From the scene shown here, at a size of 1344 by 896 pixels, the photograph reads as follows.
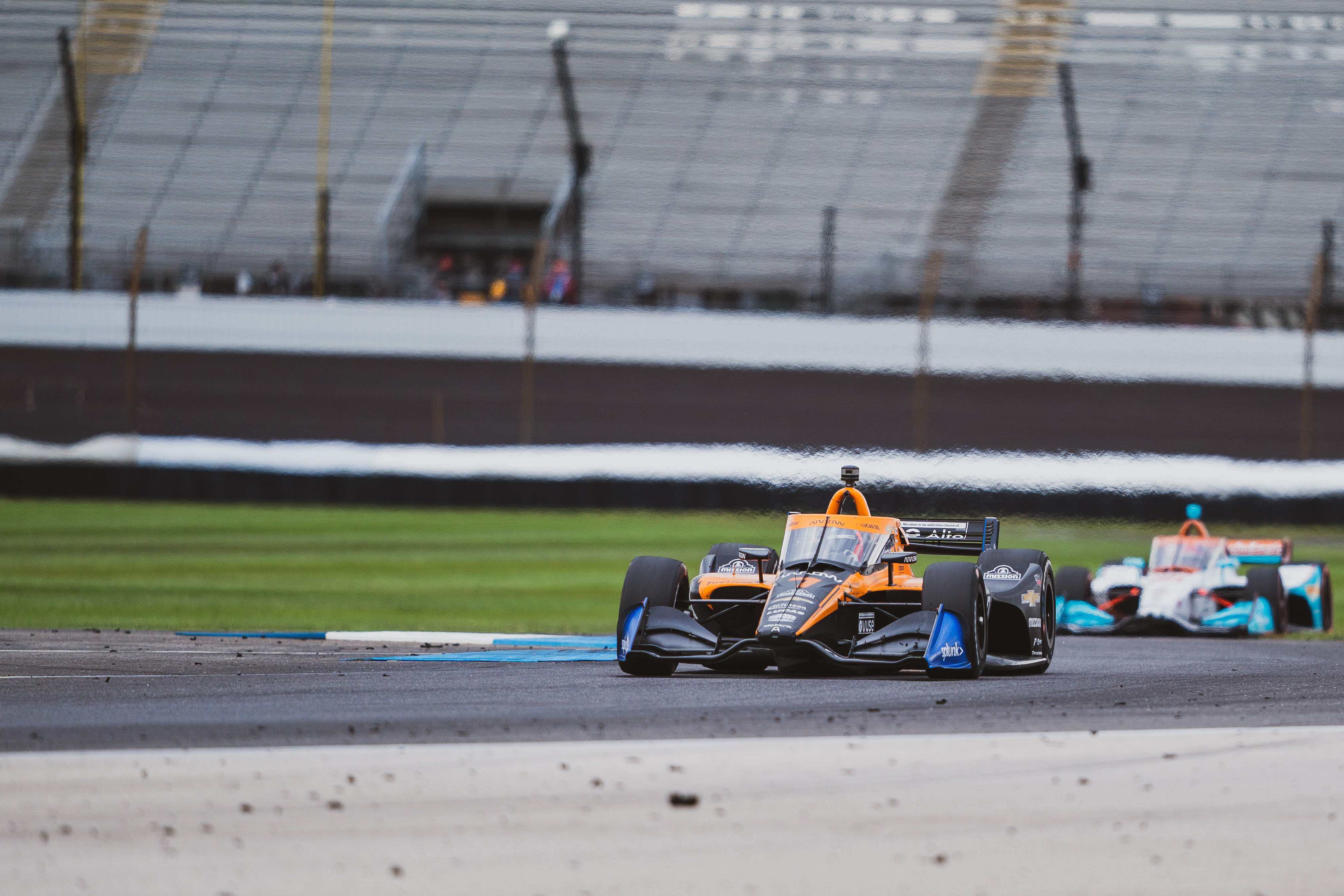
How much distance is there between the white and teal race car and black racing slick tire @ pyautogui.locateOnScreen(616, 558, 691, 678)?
5.42 metres

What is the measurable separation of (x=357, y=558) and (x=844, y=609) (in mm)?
10699

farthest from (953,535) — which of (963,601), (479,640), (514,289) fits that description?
(514,289)

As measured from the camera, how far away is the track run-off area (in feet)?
13.7

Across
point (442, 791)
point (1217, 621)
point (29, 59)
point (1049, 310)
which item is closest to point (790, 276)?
point (1049, 310)

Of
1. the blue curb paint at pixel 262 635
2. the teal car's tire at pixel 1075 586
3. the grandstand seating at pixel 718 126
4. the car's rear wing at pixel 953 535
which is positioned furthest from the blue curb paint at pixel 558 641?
the grandstand seating at pixel 718 126

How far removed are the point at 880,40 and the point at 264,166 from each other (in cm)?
1113

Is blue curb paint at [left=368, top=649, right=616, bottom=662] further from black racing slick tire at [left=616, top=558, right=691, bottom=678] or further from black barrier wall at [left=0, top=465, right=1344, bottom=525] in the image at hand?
black barrier wall at [left=0, top=465, right=1344, bottom=525]

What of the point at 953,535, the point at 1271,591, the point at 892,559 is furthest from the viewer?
the point at 1271,591

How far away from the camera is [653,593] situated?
29.6ft

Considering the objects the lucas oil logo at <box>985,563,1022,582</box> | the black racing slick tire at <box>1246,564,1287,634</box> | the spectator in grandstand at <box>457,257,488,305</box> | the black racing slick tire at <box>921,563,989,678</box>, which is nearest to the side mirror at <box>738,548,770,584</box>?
the black racing slick tire at <box>921,563,989,678</box>

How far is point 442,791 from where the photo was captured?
16.8 feet

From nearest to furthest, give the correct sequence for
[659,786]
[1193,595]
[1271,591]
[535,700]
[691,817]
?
[691,817], [659,786], [535,700], [1271,591], [1193,595]

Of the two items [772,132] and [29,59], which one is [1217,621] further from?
[29,59]

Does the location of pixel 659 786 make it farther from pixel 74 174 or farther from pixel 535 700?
pixel 74 174
